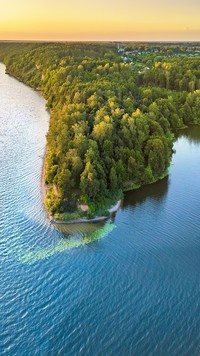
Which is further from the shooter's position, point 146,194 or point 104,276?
point 146,194

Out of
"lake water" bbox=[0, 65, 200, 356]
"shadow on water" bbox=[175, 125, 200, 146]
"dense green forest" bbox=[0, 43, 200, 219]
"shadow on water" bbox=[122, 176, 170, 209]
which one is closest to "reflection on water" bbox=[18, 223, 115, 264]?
"lake water" bbox=[0, 65, 200, 356]

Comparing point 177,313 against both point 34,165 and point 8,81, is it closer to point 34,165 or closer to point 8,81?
point 34,165

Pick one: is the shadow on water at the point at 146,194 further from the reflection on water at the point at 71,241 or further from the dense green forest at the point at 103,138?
the reflection on water at the point at 71,241

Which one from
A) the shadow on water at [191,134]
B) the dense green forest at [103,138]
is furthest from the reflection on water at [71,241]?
the shadow on water at [191,134]

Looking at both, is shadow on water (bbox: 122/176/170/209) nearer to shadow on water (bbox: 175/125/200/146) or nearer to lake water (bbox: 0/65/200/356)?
lake water (bbox: 0/65/200/356)

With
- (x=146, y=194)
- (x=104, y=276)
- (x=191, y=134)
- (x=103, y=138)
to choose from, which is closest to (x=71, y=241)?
(x=104, y=276)

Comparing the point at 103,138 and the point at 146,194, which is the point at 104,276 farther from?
the point at 103,138
